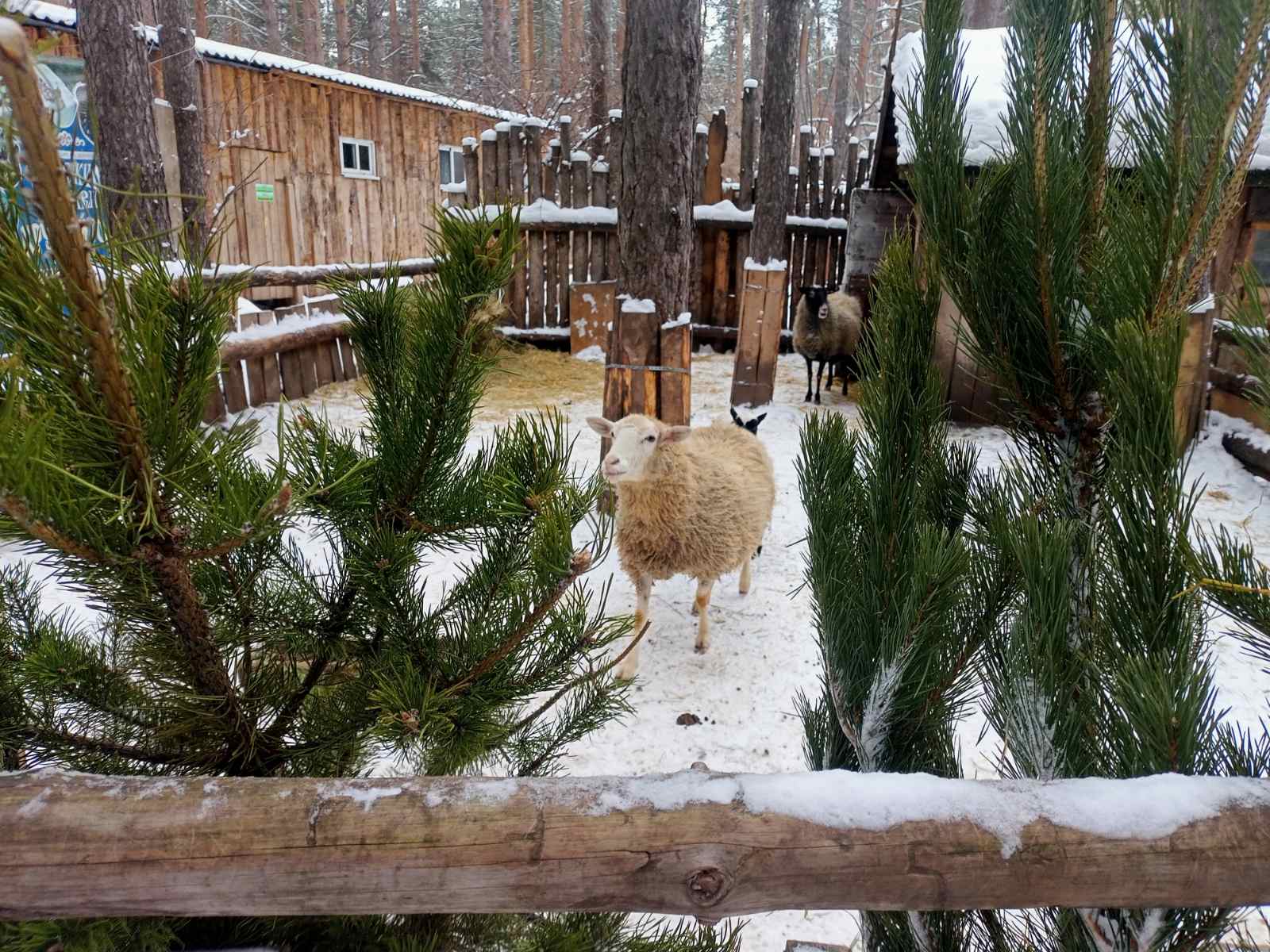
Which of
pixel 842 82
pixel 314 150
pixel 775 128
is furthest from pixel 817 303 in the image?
pixel 842 82

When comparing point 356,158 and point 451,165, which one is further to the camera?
point 451,165

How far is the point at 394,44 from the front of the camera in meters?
26.1

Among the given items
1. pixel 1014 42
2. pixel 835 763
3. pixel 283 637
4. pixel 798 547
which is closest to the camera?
pixel 1014 42

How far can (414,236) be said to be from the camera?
18.9 m

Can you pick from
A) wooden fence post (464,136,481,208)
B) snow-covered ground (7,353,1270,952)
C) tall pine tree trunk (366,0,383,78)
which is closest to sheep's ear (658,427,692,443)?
snow-covered ground (7,353,1270,952)

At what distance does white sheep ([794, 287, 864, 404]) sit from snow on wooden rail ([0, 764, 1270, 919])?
7991 mm

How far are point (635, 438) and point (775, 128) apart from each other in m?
6.76

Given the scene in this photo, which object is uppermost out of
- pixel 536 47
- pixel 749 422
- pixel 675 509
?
pixel 536 47

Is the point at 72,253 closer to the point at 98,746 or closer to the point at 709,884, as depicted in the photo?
the point at 98,746

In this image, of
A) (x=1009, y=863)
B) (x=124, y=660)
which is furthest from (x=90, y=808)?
(x=1009, y=863)

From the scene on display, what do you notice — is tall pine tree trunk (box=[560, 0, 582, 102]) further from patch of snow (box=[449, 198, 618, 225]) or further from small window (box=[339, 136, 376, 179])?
patch of snow (box=[449, 198, 618, 225])

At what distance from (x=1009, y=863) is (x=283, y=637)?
3.53ft

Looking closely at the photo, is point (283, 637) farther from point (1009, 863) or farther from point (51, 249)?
point (1009, 863)

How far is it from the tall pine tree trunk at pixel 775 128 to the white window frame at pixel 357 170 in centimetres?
1029
